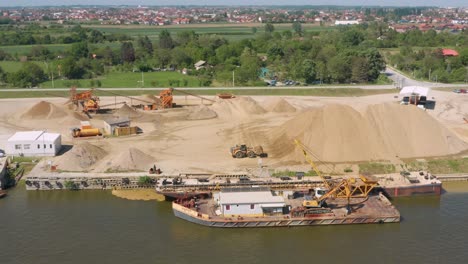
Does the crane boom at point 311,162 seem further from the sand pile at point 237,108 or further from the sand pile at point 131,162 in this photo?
the sand pile at point 237,108

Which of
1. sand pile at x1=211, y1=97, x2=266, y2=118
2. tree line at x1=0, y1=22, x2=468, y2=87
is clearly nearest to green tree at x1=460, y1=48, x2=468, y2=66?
tree line at x1=0, y1=22, x2=468, y2=87

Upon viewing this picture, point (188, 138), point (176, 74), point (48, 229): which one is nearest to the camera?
point (48, 229)

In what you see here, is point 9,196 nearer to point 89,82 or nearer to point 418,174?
point 418,174

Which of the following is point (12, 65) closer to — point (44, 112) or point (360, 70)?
point (44, 112)

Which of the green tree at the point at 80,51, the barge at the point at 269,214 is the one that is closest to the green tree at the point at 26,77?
the green tree at the point at 80,51

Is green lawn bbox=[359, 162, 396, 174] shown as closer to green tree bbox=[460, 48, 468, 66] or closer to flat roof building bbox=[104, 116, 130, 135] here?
flat roof building bbox=[104, 116, 130, 135]

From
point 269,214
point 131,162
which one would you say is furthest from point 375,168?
point 131,162

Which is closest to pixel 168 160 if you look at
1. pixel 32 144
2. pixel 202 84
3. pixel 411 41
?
pixel 32 144
